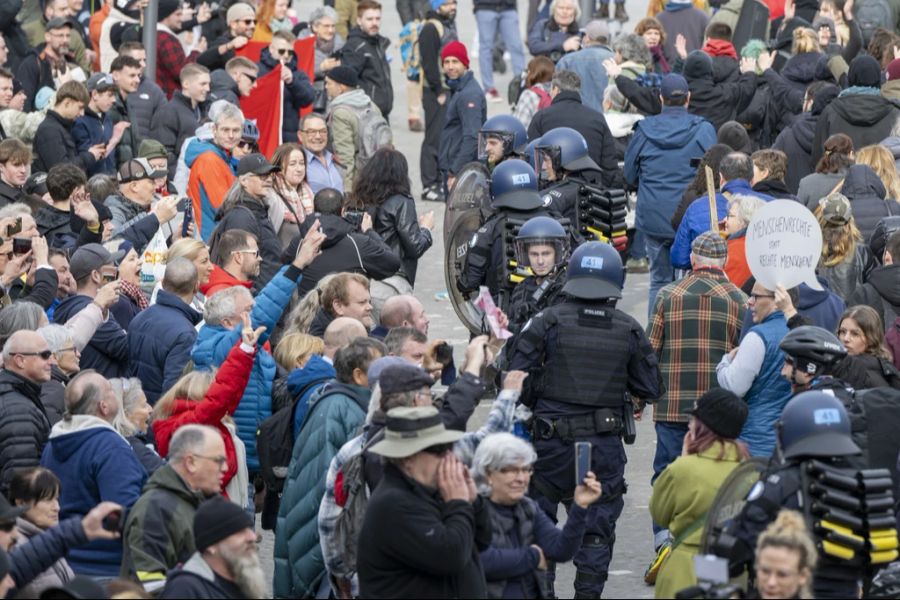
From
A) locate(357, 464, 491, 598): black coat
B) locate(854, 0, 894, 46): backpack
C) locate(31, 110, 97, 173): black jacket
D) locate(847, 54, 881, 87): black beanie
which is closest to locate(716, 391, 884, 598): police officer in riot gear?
locate(357, 464, 491, 598): black coat

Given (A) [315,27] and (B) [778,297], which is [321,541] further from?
(A) [315,27]

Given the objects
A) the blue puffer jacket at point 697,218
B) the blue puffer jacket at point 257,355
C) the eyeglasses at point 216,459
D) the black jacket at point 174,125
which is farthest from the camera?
the black jacket at point 174,125

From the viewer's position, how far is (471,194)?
13875mm

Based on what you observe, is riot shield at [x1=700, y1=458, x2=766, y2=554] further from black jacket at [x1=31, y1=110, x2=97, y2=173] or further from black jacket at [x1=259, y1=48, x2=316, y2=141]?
black jacket at [x1=259, y1=48, x2=316, y2=141]

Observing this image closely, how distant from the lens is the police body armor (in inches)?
381

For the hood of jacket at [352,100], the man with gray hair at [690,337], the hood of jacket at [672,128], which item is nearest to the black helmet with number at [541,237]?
the man with gray hair at [690,337]

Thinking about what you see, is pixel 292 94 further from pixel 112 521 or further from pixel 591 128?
pixel 112 521

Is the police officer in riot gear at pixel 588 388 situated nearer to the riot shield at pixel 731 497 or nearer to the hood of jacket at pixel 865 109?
the riot shield at pixel 731 497

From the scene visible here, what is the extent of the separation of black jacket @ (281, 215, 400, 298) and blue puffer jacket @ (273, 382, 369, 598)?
10.6ft

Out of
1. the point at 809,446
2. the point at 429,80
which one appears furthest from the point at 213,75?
the point at 809,446

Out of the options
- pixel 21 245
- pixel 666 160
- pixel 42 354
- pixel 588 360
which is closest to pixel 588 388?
pixel 588 360

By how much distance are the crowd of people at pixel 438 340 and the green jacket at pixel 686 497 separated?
0.01 meters

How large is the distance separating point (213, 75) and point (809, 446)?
36.6ft

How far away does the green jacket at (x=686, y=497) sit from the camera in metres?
8.32
